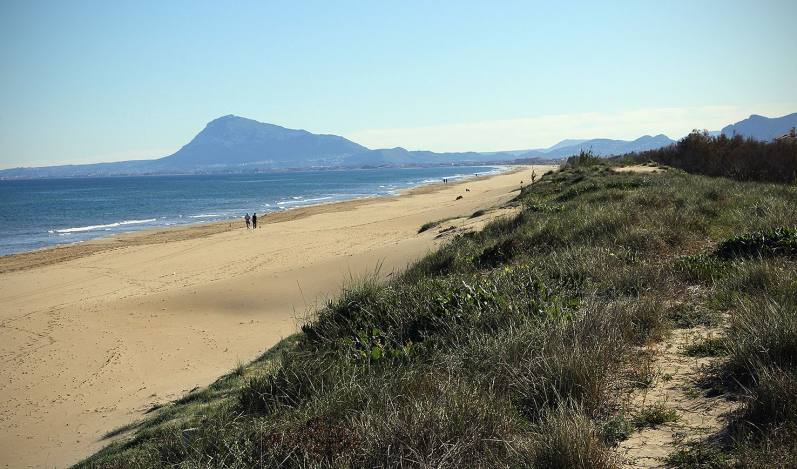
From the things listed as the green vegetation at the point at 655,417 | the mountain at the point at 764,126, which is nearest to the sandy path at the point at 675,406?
the green vegetation at the point at 655,417

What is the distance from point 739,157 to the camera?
80.2 feet

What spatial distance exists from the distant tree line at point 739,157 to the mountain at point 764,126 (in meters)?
113

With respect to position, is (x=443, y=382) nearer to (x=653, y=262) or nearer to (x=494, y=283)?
(x=494, y=283)

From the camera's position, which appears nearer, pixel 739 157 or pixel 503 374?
pixel 503 374

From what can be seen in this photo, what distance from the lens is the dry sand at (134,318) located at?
9.57m

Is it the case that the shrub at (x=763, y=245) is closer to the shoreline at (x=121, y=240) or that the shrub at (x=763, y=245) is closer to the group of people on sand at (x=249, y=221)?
the shoreline at (x=121, y=240)

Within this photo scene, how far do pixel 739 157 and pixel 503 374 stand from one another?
2537cm

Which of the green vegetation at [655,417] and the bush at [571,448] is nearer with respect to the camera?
the bush at [571,448]

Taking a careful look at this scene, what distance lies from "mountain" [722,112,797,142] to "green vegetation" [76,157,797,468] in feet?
461

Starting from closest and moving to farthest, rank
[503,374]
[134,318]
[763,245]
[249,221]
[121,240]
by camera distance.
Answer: [503,374] < [763,245] < [134,318] < [121,240] < [249,221]

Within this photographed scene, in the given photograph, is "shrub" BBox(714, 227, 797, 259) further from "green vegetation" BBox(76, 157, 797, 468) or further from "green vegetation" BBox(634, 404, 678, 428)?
"green vegetation" BBox(634, 404, 678, 428)

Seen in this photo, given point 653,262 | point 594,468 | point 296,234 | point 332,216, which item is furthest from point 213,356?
point 332,216

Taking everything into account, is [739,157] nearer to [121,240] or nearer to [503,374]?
[503,374]

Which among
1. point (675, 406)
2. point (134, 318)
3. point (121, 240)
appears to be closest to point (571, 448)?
point (675, 406)
